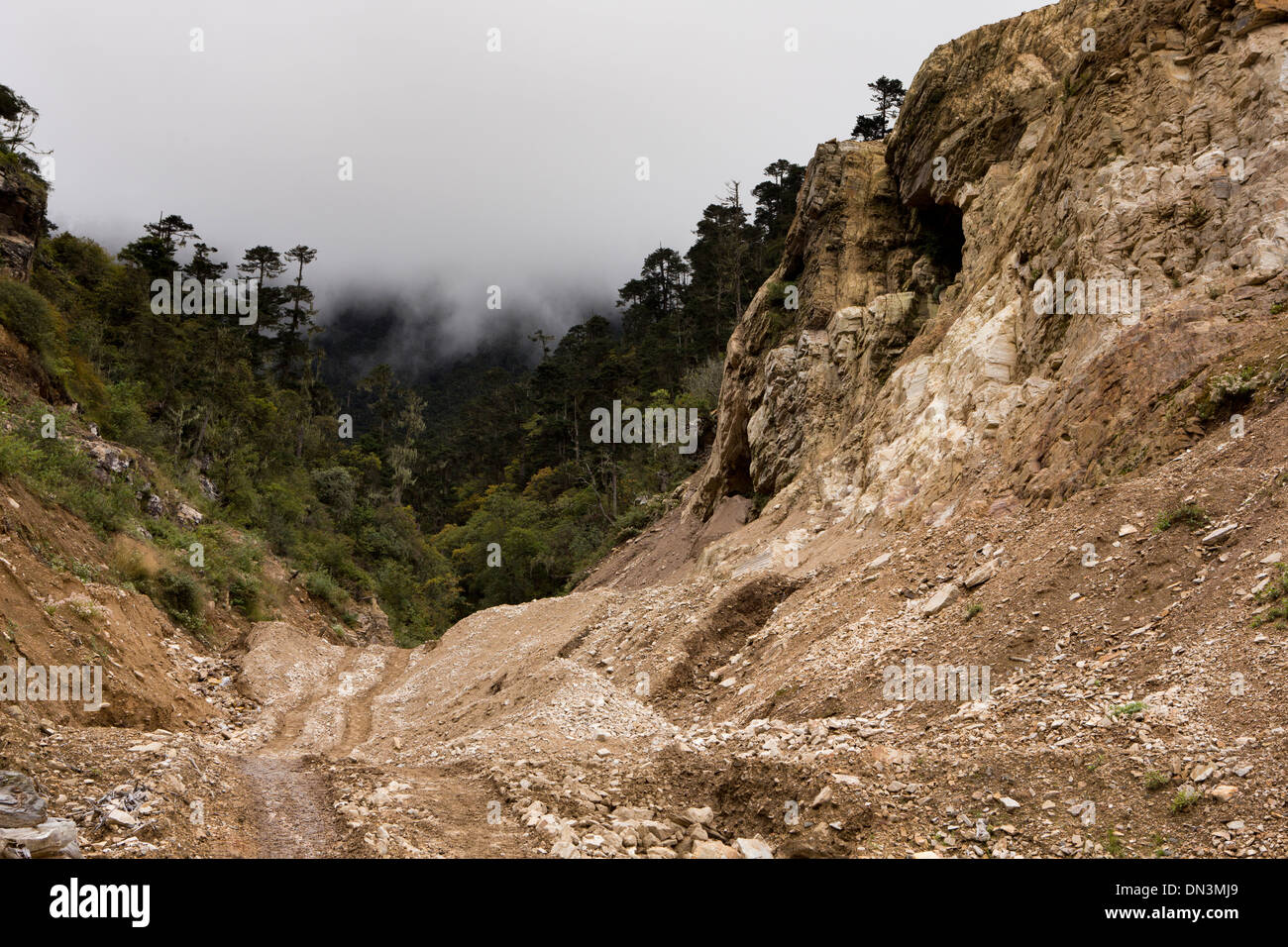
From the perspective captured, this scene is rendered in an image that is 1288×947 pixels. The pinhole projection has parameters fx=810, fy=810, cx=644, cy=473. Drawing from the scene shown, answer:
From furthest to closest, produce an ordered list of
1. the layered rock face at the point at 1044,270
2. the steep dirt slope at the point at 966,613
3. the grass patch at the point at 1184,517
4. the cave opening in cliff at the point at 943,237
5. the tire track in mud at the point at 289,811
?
the cave opening in cliff at the point at 943,237 → the layered rock face at the point at 1044,270 → the grass patch at the point at 1184,517 → the tire track in mud at the point at 289,811 → the steep dirt slope at the point at 966,613

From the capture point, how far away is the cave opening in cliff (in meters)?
21.5

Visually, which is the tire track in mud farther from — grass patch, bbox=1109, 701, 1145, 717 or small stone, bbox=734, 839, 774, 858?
grass patch, bbox=1109, 701, 1145, 717

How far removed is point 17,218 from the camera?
28.1 m

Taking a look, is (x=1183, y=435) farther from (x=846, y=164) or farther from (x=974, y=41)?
(x=846, y=164)

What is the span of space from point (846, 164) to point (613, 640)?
53.6 ft

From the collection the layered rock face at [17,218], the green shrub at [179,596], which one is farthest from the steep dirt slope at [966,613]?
the layered rock face at [17,218]

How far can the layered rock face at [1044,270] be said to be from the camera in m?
11.0

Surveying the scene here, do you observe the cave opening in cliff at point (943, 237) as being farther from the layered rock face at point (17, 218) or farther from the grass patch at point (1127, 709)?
the layered rock face at point (17, 218)

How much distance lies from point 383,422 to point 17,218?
38.0m

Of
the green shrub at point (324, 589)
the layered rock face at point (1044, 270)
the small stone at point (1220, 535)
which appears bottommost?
the green shrub at point (324, 589)

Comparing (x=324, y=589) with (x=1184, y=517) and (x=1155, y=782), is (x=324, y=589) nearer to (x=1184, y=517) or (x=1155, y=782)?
(x=1184, y=517)

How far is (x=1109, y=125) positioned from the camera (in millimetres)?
13391

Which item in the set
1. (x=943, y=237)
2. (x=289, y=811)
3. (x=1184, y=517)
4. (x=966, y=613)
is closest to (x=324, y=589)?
(x=289, y=811)

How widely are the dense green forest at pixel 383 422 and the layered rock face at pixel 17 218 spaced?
76.0 inches
